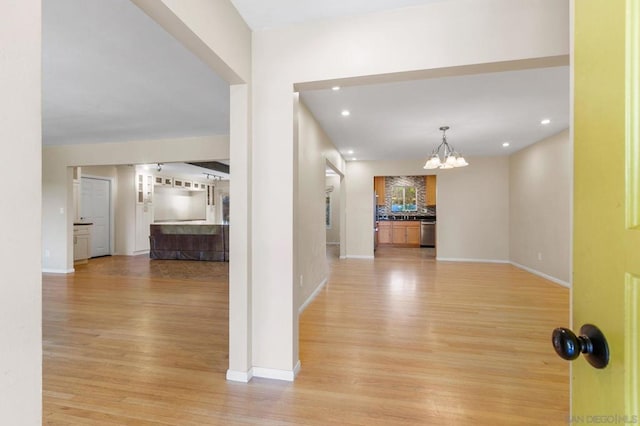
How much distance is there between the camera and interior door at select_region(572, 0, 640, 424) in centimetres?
49

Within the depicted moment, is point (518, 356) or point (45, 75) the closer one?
point (518, 356)

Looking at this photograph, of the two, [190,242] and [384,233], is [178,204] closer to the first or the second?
[190,242]

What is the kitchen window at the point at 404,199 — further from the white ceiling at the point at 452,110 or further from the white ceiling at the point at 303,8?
the white ceiling at the point at 303,8

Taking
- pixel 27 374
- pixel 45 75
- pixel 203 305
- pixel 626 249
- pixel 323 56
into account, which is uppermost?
pixel 45 75

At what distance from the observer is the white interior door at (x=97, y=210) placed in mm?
7215

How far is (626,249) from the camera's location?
50cm

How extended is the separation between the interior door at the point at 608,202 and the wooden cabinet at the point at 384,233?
933cm

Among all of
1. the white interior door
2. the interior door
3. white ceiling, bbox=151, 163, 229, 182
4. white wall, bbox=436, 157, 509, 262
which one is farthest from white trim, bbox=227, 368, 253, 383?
the white interior door

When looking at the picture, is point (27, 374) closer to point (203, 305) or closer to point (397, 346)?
point (397, 346)

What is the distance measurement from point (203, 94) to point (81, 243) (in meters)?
5.48

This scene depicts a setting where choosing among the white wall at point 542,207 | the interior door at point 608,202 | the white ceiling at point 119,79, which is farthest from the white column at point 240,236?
the white wall at point 542,207

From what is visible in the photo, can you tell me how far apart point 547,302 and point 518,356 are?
6.27 feet

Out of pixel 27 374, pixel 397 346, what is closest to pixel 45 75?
pixel 27 374

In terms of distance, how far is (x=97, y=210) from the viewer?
7.51 metres
